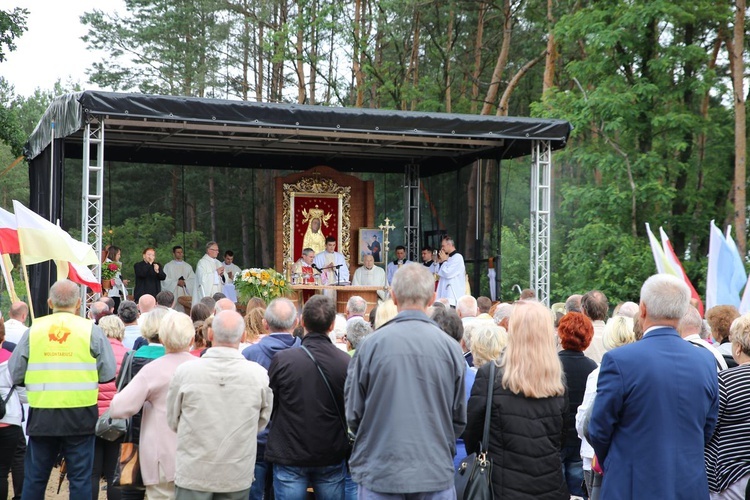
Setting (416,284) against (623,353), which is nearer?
(623,353)

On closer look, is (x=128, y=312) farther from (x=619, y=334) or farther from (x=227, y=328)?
(x=619, y=334)

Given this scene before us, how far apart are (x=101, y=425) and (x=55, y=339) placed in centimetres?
61

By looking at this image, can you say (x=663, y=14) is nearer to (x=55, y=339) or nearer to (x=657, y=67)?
(x=657, y=67)

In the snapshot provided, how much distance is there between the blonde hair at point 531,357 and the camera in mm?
4293

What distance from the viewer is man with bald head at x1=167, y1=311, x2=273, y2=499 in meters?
4.54

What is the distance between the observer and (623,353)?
3.88 m

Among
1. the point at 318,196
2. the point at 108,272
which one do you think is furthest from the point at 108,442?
the point at 318,196

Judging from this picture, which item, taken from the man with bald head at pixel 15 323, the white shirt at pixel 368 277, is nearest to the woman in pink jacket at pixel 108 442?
the man with bald head at pixel 15 323

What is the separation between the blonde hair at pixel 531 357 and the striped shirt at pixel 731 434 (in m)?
0.77

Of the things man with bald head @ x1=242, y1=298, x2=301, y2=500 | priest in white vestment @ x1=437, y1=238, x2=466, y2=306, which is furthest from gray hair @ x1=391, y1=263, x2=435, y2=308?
priest in white vestment @ x1=437, y1=238, x2=466, y2=306

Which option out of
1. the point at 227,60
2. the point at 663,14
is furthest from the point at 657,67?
the point at 227,60

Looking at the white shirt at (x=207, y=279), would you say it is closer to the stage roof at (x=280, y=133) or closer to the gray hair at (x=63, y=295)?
the stage roof at (x=280, y=133)

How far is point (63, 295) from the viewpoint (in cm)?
582

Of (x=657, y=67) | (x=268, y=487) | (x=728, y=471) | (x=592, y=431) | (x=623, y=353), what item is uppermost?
(x=657, y=67)
